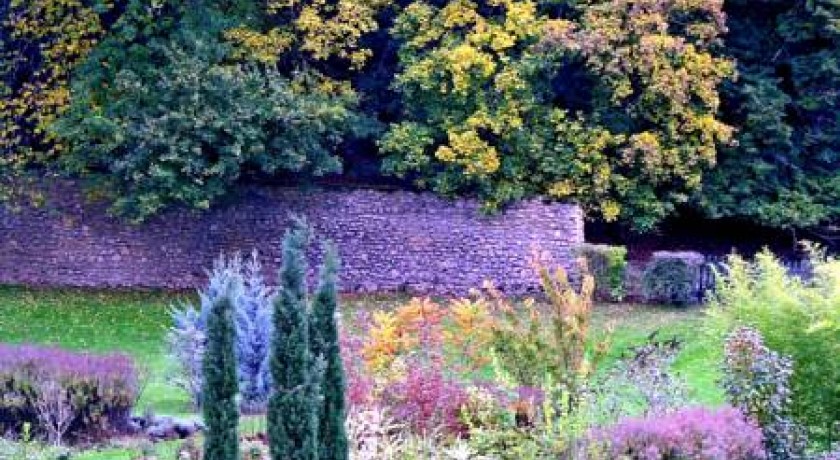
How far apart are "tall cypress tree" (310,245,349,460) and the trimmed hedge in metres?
4.30

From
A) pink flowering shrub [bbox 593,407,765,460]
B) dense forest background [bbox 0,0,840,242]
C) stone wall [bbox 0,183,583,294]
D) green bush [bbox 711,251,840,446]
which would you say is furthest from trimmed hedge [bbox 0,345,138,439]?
stone wall [bbox 0,183,583,294]

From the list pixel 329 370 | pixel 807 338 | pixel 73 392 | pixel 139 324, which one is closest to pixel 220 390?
pixel 329 370

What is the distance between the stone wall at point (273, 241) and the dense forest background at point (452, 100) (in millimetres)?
537

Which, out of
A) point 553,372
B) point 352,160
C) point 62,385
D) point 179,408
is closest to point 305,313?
point 553,372

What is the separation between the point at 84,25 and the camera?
2328 centimetres

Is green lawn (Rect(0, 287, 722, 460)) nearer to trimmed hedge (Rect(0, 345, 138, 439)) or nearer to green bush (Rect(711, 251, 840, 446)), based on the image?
trimmed hedge (Rect(0, 345, 138, 439))

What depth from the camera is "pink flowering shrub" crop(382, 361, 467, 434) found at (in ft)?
37.0

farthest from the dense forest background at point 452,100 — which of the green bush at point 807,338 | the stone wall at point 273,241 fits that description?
the green bush at point 807,338

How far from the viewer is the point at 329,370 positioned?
8406 millimetres

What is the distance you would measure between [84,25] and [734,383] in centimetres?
1641

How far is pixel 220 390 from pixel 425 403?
4029 millimetres

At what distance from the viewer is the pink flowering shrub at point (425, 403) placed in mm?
11281

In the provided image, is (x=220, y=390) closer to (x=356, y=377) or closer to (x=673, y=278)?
(x=356, y=377)

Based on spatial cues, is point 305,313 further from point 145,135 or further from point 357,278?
point 357,278
